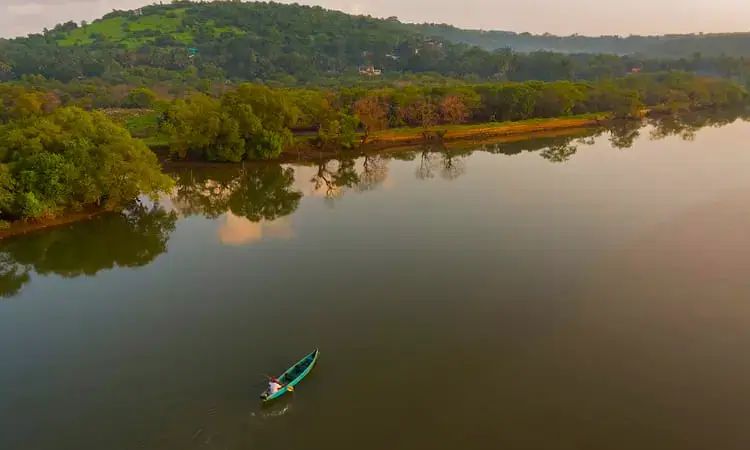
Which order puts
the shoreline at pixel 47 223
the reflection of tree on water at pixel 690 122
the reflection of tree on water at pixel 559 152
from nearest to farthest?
1. the shoreline at pixel 47 223
2. the reflection of tree on water at pixel 559 152
3. the reflection of tree on water at pixel 690 122

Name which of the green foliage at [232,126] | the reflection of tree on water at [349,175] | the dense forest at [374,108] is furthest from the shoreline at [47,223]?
the reflection of tree on water at [349,175]

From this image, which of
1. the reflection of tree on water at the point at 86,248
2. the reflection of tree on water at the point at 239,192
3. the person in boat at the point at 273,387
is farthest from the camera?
the reflection of tree on water at the point at 239,192

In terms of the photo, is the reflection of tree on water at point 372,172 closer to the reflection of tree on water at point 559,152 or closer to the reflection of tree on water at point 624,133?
the reflection of tree on water at point 559,152

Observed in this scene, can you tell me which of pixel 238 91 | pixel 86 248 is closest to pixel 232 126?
pixel 238 91

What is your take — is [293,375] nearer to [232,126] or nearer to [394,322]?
[394,322]

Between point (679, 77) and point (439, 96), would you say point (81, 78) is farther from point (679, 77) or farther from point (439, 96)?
point (679, 77)

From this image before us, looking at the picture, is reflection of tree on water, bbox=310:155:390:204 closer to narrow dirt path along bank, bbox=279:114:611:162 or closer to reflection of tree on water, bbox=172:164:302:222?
reflection of tree on water, bbox=172:164:302:222
